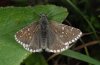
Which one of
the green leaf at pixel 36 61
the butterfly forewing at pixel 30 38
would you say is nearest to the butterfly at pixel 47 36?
the butterfly forewing at pixel 30 38

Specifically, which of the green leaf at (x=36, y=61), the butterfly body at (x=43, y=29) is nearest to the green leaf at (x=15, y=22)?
the butterfly body at (x=43, y=29)

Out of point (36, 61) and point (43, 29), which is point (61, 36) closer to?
point (43, 29)

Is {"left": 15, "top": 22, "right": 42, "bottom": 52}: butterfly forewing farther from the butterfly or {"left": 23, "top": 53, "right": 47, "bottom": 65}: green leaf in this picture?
{"left": 23, "top": 53, "right": 47, "bottom": 65}: green leaf

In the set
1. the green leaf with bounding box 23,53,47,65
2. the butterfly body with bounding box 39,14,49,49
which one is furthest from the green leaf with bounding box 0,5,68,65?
the green leaf with bounding box 23,53,47,65

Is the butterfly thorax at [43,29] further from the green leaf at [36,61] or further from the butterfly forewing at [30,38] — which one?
the green leaf at [36,61]

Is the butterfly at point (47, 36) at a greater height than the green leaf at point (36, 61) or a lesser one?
greater

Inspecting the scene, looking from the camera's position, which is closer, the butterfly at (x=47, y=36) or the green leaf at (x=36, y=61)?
the butterfly at (x=47, y=36)
